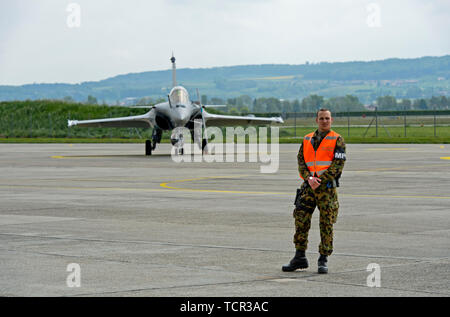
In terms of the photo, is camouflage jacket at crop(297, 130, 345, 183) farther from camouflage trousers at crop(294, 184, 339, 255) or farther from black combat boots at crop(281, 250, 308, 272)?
black combat boots at crop(281, 250, 308, 272)

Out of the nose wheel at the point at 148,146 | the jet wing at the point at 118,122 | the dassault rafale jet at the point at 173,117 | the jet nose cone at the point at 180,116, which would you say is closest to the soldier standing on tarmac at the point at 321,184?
the dassault rafale jet at the point at 173,117

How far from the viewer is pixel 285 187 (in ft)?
73.4

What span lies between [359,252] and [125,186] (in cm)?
1296

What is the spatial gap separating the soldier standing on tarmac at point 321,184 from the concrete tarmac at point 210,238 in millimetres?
313

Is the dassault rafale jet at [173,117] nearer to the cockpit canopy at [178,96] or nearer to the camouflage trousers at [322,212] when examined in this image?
the cockpit canopy at [178,96]

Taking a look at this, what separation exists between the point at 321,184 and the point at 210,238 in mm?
3265

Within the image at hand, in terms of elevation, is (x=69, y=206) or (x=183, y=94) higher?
(x=183, y=94)

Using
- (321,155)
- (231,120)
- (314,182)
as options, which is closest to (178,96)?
(231,120)

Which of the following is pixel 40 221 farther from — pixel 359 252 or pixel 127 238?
pixel 359 252

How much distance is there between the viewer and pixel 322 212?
980cm

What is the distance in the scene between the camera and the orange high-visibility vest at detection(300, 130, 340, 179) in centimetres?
979

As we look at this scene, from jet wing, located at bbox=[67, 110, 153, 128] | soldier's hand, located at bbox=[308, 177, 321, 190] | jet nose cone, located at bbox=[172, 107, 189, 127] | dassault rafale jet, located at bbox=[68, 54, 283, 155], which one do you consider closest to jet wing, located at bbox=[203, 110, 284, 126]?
dassault rafale jet, located at bbox=[68, 54, 283, 155]

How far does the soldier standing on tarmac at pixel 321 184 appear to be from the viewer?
31.7 feet
